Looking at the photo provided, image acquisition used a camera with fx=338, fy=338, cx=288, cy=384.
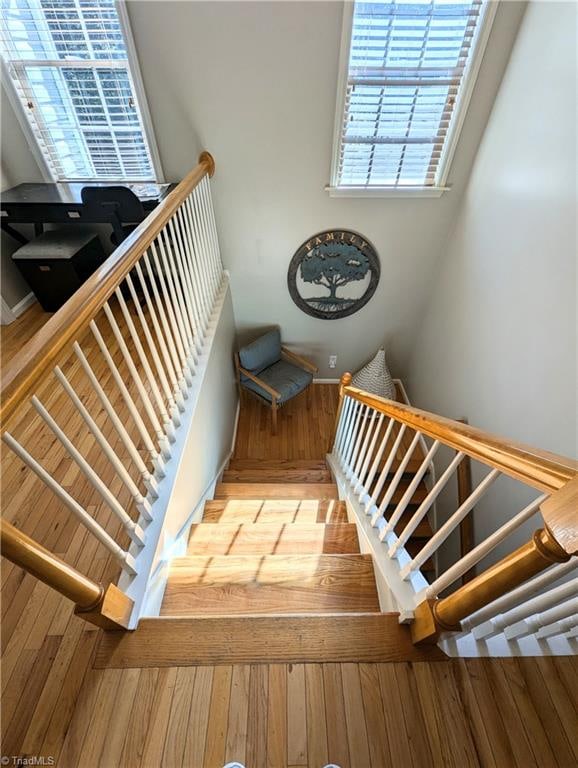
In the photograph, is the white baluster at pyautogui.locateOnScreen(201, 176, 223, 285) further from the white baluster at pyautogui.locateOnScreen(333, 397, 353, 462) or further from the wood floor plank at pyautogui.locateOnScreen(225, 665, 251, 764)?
the wood floor plank at pyautogui.locateOnScreen(225, 665, 251, 764)

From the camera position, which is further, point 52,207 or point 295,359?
point 295,359

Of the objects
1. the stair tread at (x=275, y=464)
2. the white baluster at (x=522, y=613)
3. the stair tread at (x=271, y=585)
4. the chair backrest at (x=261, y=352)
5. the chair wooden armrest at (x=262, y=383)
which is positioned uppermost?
the white baluster at (x=522, y=613)

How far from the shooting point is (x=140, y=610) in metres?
1.12

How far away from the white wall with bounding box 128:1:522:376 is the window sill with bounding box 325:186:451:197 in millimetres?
76

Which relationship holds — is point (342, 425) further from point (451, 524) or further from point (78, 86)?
point (78, 86)

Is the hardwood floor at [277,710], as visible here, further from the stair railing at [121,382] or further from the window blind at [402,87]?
the window blind at [402,87]

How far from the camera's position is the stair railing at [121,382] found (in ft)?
2.59

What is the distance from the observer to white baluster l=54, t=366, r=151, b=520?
2.85 feet

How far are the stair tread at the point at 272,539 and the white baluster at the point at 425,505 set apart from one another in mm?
604

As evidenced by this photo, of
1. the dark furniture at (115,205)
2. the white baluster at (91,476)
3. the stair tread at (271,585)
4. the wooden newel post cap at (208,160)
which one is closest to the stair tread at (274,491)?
the stair tread at (271,585)

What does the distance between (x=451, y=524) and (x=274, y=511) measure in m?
1.42

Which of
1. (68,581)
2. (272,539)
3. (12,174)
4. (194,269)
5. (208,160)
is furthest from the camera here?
(12,174)

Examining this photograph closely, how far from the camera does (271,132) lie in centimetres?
241

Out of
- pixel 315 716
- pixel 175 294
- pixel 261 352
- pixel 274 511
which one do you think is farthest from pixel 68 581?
pixel 261 352
